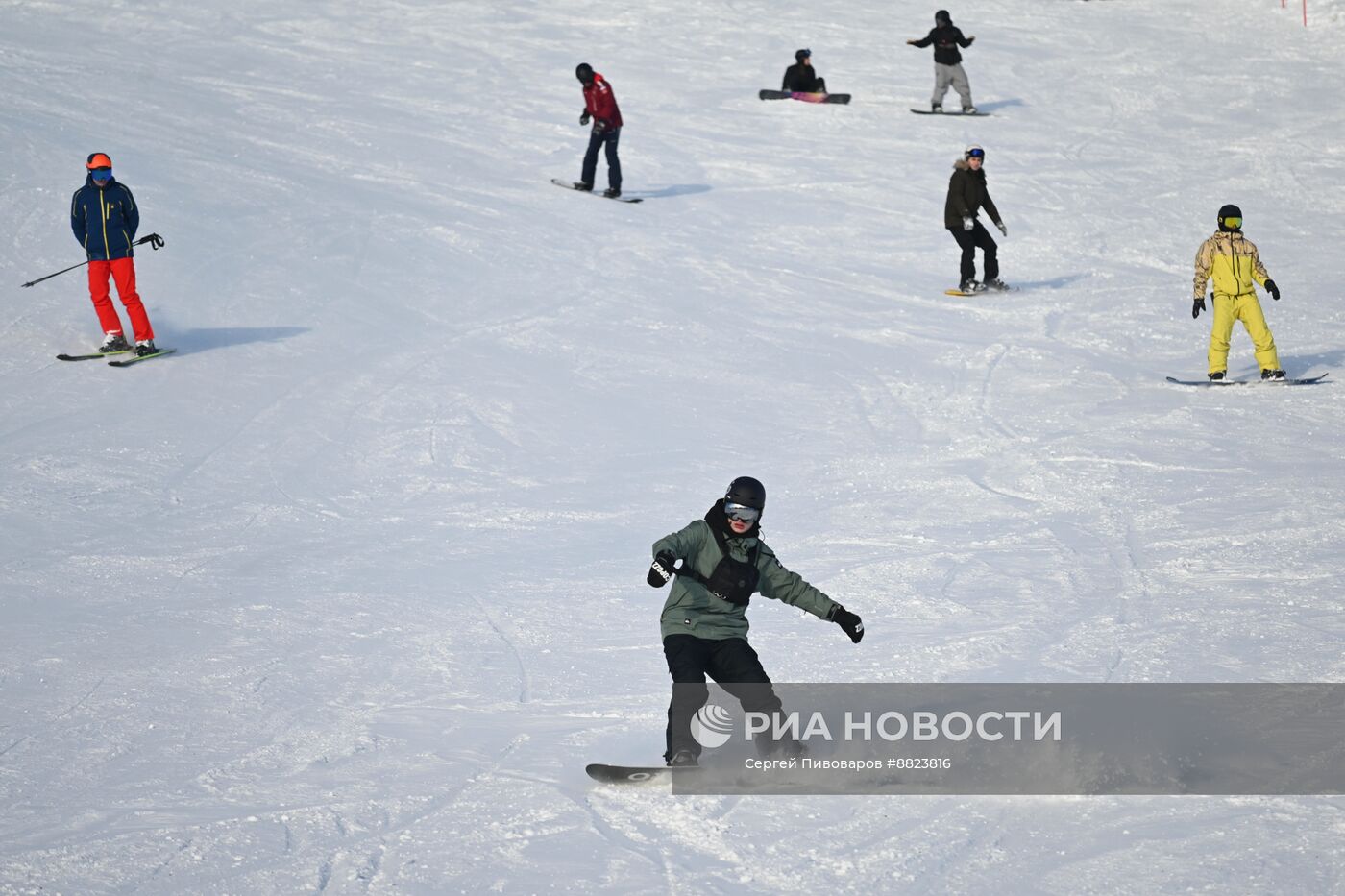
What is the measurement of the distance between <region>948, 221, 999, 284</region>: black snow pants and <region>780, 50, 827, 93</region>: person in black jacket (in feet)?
23.4

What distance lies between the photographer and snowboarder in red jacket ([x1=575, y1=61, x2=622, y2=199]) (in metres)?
16.5

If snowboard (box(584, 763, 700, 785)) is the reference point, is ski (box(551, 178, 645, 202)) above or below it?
above

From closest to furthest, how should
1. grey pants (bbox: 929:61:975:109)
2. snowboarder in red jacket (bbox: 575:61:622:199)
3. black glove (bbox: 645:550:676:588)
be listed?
black glove (bbox: 645:550:676:588) → snowboarder in red jacket (bbox: 575:61:622:199) → grey pants (bbox: 929:61:975:109)

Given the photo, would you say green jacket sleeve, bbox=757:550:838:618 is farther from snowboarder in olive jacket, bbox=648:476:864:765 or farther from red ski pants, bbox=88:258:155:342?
red ski pants, bbox=88:258:155:342

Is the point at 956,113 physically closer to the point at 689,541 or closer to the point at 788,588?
the point at 788,588

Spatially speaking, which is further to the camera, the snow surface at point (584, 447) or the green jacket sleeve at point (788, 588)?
the green jacket sleeve at point (788, 588)

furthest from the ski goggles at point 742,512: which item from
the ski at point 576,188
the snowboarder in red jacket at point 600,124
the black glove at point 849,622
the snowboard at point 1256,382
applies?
the ski at point 576,188

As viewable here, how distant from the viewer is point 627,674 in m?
7.22

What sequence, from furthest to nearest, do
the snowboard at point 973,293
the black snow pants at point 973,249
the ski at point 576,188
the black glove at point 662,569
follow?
1. the ski at point 576,188
2. the snowboard at point 973,293
3. the black snow pants at point 973,249
4. the black glove at point 662,569

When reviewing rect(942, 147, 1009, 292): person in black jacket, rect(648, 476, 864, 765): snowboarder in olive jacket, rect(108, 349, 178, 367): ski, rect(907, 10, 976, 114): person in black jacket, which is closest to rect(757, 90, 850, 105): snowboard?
rect(907, 10, 976, 114): person in black jacket

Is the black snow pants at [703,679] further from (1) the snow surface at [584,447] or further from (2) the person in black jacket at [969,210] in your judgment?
(2) the person in black jacket at [969,210]

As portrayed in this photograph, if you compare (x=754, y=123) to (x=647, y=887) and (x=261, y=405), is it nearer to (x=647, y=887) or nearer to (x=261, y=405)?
(x=261, y=405)

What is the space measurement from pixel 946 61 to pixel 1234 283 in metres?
9.94

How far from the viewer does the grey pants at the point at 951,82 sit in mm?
20672
